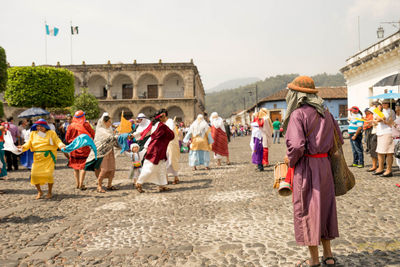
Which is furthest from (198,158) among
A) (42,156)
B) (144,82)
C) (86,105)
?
(144,82)

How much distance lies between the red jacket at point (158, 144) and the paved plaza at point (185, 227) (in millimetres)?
750

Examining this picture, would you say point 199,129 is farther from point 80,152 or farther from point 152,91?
point 152,91

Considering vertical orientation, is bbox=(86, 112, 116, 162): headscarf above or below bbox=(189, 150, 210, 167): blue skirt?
above

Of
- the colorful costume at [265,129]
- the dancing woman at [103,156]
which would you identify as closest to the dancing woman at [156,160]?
the dancing woman at [103,156]

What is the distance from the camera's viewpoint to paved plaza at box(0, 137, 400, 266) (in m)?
3.29

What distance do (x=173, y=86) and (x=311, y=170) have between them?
3832 cm

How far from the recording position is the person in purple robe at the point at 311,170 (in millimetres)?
2789

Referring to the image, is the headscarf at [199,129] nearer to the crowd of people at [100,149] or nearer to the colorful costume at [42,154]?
the crowd of people at [100,149]

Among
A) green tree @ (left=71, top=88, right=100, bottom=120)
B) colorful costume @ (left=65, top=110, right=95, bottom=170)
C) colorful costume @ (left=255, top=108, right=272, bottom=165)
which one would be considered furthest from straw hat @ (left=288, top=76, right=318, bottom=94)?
green tree @ (left=71, top=88, right=100, bottom=120)

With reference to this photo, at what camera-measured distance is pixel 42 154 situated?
6.36 meters

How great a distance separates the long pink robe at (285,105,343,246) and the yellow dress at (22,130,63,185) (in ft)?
16.6

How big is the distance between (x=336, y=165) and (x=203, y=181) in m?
5.26

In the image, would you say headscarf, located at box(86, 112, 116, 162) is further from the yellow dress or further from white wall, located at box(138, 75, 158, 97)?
white wall, located at box(138, 75, 158, 97)

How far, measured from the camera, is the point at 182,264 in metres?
3.14
